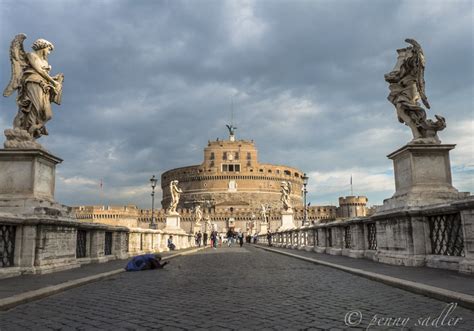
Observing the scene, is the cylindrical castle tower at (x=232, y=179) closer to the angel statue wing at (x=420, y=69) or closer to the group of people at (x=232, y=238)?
the group of people at (x=232, y=238)

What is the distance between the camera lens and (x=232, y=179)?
97.9 m

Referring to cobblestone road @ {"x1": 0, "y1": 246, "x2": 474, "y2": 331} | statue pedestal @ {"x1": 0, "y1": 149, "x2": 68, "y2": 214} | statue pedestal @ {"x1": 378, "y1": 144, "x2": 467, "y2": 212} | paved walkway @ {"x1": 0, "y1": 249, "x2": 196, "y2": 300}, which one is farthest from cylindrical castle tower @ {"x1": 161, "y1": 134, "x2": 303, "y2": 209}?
cobblestone road @ {"x1": 0, "y1": 246, "x2": 474, "y2": 331}

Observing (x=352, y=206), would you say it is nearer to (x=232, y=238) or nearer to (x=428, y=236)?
(x=232, y=238)

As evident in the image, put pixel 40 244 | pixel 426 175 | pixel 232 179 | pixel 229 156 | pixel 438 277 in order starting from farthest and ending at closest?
pixel 229 156 → pixel 232 179 → pixel 426 175 → pixel 40 244 → pixel 438 277

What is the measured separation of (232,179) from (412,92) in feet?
294

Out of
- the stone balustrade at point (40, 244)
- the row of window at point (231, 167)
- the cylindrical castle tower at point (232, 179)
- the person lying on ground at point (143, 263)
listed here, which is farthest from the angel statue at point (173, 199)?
the row of window at point (231, 167)

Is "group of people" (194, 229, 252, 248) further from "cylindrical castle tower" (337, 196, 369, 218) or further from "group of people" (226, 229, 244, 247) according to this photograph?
"cylindrical castle tower" (337, 196, 369, 218)

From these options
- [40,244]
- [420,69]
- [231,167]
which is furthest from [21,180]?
[231,167]

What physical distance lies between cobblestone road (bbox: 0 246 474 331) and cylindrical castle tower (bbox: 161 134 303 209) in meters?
85.4

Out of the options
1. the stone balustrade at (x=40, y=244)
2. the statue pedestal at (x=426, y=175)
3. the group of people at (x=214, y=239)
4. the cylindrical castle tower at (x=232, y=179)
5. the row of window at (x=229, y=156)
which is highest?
the row of window at (x=229, y=156)

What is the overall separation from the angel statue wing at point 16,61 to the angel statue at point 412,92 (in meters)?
7.45

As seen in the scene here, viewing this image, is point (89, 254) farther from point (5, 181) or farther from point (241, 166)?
point (241, 166)

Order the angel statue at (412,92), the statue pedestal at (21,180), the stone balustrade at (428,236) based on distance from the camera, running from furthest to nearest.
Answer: the angel statue at (412,92) → the statue pedestal at (21,180) → the stone balustrade at (428,236)

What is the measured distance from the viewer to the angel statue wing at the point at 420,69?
8.50 metres
